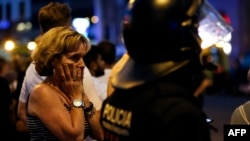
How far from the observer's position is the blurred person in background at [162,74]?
1.85 meters

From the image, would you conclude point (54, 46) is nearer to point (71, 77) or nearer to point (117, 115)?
point (71, 77)

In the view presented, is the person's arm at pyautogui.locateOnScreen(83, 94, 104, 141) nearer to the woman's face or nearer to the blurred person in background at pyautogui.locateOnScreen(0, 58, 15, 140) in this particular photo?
the woman's face

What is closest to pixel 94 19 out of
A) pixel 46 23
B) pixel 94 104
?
pixel 46 23

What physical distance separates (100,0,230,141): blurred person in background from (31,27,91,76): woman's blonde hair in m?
1.11

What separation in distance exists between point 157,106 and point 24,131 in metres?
3.50

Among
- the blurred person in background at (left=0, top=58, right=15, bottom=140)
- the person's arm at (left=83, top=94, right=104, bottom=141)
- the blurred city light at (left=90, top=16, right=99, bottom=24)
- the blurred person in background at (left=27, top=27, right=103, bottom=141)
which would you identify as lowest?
the blurred city light at (left=90, top=16, right=99, bottom=24)

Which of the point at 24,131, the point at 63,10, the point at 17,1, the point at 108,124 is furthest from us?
the point at 17,1

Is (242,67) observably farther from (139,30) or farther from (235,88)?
(139,30)

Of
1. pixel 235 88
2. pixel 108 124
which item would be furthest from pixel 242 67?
pixel 108 124

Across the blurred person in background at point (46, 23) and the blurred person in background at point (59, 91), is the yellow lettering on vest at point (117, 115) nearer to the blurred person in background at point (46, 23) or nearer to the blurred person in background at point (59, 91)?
the blurred person in background at point (59, 91)

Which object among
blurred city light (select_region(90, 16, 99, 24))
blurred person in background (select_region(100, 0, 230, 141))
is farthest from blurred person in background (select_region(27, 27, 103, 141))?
blurred city light (select_region(90, 16, 99, 24))

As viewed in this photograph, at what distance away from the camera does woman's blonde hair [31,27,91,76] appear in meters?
3.09

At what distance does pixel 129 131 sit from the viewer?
1960mm

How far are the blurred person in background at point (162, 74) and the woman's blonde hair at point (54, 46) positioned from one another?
1108 mm
